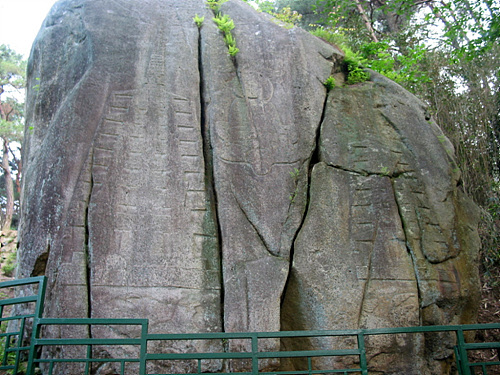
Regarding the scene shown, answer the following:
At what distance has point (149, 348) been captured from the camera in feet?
15.5

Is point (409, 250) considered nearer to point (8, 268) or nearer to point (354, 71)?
point (354, 71)

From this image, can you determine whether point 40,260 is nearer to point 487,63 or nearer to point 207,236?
point 207,236

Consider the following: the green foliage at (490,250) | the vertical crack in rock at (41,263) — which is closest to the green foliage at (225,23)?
the vertical crack in rock at (41,263)

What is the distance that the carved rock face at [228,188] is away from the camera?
5039mm

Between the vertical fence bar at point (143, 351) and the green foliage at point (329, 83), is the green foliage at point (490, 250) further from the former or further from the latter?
the vertical fence bar at point (143, 351)

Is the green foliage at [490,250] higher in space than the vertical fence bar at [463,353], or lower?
higher

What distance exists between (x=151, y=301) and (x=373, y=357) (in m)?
2.57

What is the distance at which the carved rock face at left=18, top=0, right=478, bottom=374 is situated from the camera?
504cm

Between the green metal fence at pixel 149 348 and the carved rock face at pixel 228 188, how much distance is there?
21 centimetres

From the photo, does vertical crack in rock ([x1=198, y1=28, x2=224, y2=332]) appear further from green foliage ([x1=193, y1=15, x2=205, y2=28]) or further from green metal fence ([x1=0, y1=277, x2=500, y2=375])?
green foliage ([x1=193, y1=15, x2=205, y2=28])

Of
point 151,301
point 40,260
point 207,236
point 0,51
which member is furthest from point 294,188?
point 0,51

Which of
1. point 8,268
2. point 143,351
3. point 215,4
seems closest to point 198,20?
point 215,4

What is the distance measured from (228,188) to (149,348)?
6.70 feet

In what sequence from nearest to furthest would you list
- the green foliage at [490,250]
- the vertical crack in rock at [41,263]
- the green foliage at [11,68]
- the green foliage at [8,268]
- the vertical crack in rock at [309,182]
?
the vertical crack in rock at [41,263] → the vertical crack in rock at [309,182] → the green foliage at [490,250] → the green foliage at [8,268] → the green foliage at [11,68]
